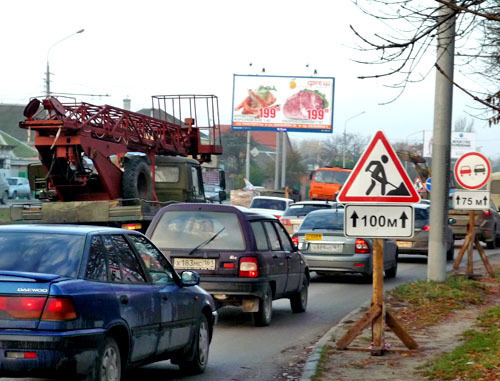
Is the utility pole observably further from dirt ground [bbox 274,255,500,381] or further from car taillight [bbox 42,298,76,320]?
car taillight [bbox 42,298,76,320]

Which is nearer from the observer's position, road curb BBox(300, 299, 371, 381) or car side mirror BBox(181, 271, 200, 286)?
car side mirror BBox(181, 271, 200, 286)

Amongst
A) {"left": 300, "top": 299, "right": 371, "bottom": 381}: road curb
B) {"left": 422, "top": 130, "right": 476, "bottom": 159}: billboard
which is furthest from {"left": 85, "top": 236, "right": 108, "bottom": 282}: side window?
{"left": 422, "top": 130, "right": 476, "bottom": 159}: billboard

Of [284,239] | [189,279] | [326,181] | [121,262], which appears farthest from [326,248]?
[326,181]

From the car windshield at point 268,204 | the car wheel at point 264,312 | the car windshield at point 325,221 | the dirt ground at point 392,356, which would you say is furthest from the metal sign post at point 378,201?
the car windshield at point 268,204

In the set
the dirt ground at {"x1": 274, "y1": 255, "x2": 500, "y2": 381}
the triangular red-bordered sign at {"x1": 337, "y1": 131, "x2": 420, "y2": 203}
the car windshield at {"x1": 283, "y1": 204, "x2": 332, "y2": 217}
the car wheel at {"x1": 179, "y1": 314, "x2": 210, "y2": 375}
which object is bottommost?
the dirt ground at {"x1": 274, "y1": 255, "x2": 500, "y2": 381}

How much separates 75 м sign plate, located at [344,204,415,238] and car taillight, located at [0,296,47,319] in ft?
13.4

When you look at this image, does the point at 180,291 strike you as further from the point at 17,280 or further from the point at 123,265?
the point at 17,280

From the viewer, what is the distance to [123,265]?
24.9 feet

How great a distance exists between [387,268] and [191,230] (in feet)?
28.6

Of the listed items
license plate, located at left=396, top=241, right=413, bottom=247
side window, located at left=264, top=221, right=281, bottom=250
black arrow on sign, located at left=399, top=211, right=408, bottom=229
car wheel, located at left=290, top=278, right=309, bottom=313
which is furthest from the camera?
license plate, located at left=396, top=241, right=413, bottom=247

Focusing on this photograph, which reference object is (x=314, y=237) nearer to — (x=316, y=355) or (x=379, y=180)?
(x=379, y=180)

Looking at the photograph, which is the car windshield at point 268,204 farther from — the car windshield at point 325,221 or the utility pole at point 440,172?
the utility pole at point 440,172

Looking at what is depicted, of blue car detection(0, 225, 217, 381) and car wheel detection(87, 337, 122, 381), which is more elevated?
blue car detection(0, 225, 217, 381)

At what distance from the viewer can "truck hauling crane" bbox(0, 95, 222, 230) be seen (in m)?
21.0
